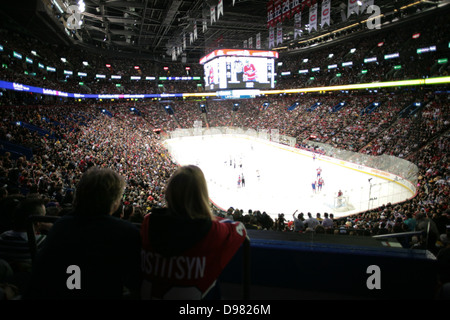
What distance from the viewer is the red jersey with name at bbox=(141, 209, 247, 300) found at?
1514 millimetres

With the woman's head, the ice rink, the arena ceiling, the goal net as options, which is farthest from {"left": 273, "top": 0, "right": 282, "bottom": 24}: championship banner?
the woman's head

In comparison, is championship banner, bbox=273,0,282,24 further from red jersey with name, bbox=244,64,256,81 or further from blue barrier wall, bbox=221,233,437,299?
blue barrier wall, bbox=221,233,437,299

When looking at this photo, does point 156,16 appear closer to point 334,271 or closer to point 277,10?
point 277,10

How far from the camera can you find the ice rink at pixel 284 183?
15.9 m

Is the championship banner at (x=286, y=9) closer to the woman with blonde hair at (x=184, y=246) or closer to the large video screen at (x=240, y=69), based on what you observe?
the large video screen at (x=240, y=69)

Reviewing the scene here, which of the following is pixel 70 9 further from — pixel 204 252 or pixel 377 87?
pixel 377 87

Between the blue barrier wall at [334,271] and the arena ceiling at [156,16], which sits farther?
the arena ceiling at [156,16]

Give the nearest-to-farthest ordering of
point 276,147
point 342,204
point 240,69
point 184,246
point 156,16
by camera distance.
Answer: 1. point 184,246
2. point 342,204
3. point 240,69
4. point 156,16
5. point 276,147

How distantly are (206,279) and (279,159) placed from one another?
28.4m

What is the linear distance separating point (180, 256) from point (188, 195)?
34 cm

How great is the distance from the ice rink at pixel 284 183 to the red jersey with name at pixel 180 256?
1240 centimetres

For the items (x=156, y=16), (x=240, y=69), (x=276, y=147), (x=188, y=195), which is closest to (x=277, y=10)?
(x=240, y=69)

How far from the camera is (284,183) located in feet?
69.9

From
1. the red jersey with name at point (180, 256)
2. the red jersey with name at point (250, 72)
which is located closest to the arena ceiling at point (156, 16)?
the red jersey with name at point (250, 72)
